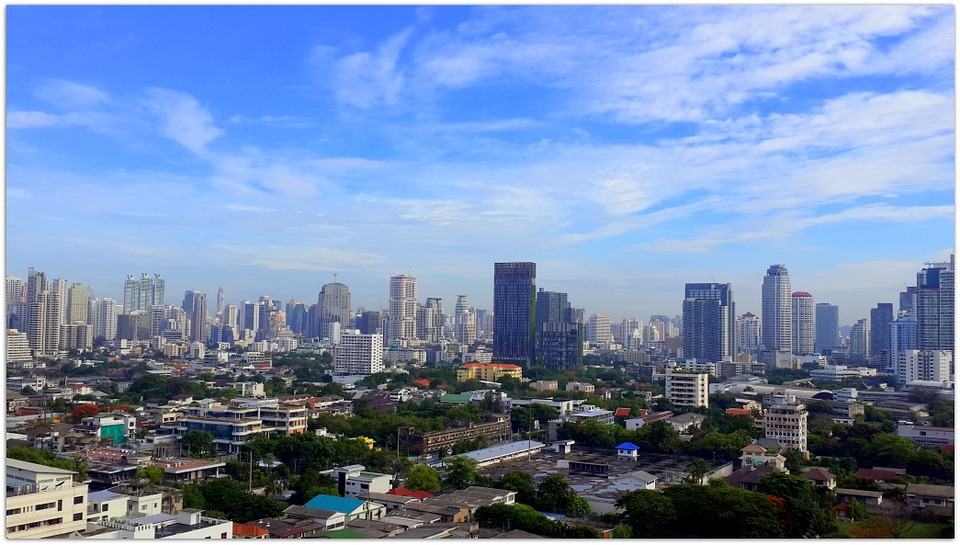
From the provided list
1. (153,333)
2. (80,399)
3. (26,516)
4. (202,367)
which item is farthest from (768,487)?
(153,333)

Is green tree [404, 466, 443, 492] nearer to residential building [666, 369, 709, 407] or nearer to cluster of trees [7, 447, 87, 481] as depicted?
cluster of trees [7, 447, 87, 481]

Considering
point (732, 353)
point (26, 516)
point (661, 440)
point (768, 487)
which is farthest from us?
point (732, 353)

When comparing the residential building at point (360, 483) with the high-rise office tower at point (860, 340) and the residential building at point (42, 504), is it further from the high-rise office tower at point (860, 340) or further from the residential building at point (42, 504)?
the high-rise office tower at point (860, 340)

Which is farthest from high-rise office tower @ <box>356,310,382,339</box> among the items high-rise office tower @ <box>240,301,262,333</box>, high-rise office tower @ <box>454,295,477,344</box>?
high-rise office tower @ <box>240,301,262,333</box>

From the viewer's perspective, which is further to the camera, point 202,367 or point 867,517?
point 202,367

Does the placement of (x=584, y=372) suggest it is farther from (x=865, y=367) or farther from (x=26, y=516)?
(x=26, y=516)

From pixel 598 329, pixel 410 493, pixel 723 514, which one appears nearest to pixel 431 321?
pixel 598 329

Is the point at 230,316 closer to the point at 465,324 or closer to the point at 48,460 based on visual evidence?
the point at 465,324
